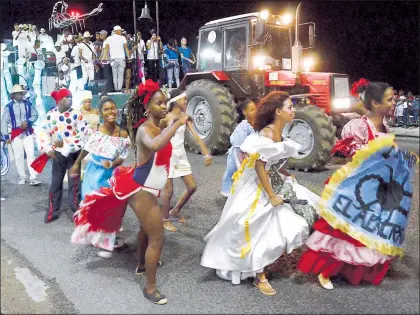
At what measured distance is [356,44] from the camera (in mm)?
7840

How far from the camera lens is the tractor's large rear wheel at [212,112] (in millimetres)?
8164

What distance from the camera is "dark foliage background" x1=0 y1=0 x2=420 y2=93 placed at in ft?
13.0

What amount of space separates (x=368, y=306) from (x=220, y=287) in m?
1.10

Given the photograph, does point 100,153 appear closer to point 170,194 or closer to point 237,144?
point 170,194

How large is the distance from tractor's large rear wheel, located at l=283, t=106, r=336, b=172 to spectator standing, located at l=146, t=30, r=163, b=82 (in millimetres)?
2974

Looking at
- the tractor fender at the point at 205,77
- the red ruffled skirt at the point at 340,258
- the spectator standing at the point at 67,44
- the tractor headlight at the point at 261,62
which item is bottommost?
the red ruffled skirt at the point at 340,258

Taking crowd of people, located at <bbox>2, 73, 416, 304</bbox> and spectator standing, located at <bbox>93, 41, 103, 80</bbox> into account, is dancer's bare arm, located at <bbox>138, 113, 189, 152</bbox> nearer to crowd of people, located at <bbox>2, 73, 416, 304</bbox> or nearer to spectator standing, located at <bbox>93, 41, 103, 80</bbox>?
crowd of people, located at <bbox>2, 73, 416, 304</bbox>

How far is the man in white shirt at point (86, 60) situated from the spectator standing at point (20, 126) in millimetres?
2925

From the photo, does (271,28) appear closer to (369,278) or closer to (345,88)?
(345,88)

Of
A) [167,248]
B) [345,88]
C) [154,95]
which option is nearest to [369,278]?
[167,248]

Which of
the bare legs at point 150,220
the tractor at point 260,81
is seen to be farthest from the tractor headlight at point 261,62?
the bare legs at point 150,220

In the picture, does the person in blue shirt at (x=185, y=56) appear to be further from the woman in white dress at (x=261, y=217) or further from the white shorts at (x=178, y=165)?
the woman in white dress at (x=261, y=217)

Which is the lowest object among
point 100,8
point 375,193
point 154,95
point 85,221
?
point 85,221

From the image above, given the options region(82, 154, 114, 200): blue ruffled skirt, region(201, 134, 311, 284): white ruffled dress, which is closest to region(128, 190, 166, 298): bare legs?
region(201, 134, 311, 284): white ruffled dress
